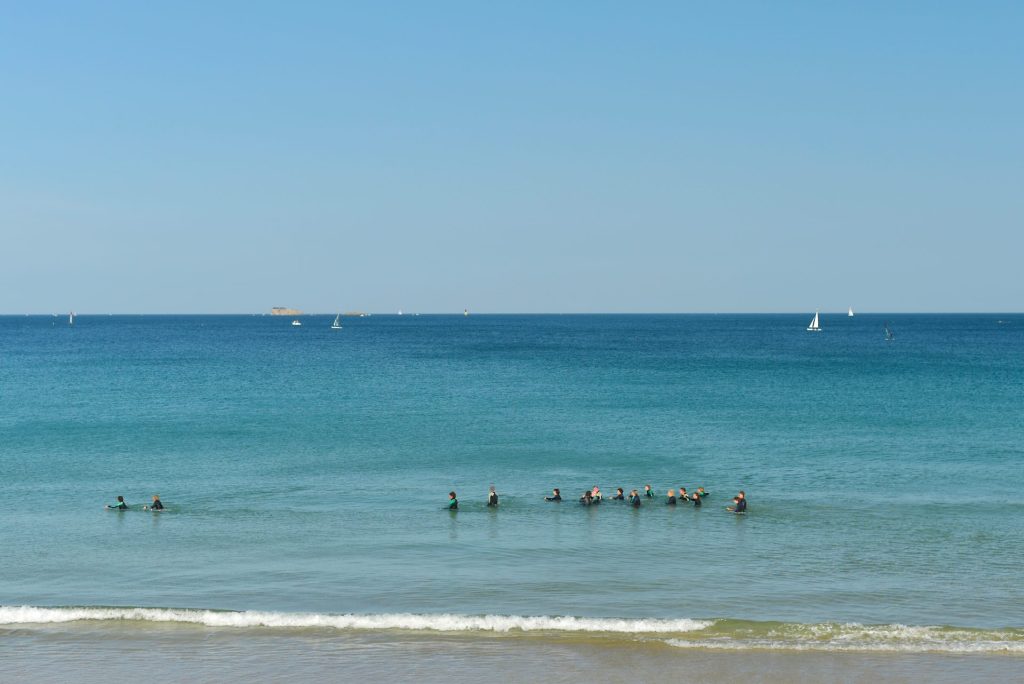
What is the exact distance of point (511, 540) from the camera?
31656mm

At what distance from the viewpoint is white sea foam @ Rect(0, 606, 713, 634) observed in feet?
74.7

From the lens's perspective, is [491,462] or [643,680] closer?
[643,680]

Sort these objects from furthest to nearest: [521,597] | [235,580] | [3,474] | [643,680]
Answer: [3,474] < [235,580] < [521,597] < [643,680]

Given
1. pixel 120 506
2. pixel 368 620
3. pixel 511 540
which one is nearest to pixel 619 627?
pixel 368 620

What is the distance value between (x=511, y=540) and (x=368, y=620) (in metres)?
9.17

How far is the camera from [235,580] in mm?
26844

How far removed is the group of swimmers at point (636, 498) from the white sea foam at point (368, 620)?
489 inches

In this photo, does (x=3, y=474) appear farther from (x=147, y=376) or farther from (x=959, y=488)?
(x=147, y=376)


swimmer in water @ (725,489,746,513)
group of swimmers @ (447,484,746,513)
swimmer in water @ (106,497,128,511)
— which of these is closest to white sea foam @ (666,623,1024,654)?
swimmer in water @ (725,489,746,513)

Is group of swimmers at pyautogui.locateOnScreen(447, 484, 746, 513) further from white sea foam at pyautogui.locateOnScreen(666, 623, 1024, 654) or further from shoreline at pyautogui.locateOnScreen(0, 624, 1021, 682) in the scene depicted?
shoreline at pyautogui.locateOnScreen(0, 624, 1021, 682)

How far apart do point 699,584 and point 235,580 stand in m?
12.8

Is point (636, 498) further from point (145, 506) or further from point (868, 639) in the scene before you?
point (145, 506)

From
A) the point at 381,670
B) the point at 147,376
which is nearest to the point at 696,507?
the point at 381,670

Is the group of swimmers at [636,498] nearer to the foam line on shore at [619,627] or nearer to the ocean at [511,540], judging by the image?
the ocean at [511,540]
